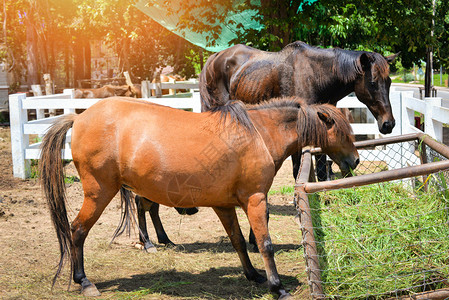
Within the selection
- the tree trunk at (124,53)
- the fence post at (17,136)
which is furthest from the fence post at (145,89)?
the fence post at (17,136)

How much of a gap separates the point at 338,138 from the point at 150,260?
2.17 m

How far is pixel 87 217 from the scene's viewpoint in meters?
3.84

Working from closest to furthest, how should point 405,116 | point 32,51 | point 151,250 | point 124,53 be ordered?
point 151,250 < point 405,116 < point 124,53 < point 32,51

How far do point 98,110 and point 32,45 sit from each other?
15.7 meters

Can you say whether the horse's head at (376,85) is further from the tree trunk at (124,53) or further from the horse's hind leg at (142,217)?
the tree trunk at (124,53)

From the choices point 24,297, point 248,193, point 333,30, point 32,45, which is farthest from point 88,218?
point 32,45

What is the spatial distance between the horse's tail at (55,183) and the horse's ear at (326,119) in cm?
217

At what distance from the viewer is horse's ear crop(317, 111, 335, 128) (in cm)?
377

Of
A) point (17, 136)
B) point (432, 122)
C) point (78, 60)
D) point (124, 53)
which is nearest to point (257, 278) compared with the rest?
point (432, 122)

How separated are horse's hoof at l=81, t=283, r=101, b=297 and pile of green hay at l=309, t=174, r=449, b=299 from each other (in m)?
1.81

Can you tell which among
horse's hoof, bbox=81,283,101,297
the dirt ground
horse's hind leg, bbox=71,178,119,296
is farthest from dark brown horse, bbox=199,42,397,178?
horse's hoof, bbox=81,283,101,297

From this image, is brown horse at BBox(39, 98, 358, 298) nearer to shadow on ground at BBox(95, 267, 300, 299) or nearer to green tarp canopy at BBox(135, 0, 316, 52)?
shadow on ground at BBox(95, 267, 300, 299)

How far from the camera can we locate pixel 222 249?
5.00 metres

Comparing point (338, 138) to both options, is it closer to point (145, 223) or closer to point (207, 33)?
point (145, 223)
